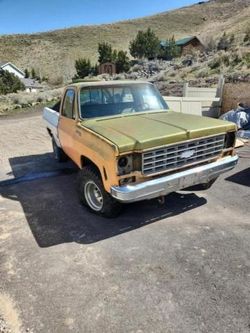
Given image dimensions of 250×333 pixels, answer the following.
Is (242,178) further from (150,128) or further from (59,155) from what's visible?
(59,155)

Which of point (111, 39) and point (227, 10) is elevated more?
point (227, 10)

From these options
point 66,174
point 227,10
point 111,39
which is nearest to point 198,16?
point 227,10

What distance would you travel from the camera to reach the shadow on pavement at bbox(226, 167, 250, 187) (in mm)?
6020

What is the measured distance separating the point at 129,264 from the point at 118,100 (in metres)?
2.96

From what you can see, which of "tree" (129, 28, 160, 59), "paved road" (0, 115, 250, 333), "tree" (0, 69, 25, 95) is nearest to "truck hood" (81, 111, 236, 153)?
"paved road" (0, 115, 250, 333)

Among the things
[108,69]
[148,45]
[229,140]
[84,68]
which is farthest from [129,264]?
[148,45]

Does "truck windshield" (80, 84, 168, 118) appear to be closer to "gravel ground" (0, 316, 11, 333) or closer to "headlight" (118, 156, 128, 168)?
"headlight" (118, 156, 128, 168)

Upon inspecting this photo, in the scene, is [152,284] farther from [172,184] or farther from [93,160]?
[93,160]

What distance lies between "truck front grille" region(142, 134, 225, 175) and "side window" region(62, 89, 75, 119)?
1.90 m

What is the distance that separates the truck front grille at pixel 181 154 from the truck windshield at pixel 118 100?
1428 mm

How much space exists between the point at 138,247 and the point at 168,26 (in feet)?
354

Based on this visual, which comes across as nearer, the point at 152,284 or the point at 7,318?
the point at 7,318

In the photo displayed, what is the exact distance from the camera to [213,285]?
3.21m

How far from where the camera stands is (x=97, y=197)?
4863mm
